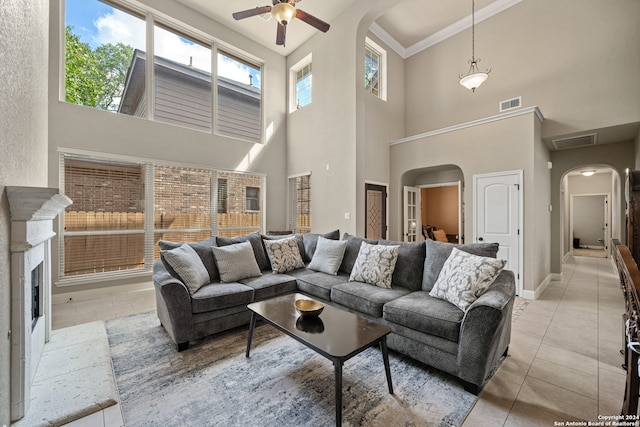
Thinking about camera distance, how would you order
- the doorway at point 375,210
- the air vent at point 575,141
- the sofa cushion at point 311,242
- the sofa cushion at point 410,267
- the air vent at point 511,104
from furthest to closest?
1. the doorway at point 375,210
2. the air vent at point 511,104
3. the air vent at point 575,141
4. the sofa cushion at point 311,242
5. the sofa cushion at point 410,267

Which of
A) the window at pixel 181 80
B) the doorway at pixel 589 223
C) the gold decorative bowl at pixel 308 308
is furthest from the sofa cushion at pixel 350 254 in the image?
the doorway at pixel 589 223

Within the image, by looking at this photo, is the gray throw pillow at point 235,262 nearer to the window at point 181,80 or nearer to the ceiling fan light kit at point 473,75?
the window at point 181,80

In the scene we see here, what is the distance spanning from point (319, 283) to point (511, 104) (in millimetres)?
4991

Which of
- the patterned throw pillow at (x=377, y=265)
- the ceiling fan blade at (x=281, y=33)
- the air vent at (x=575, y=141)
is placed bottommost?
the patterned throw pillow at (x=377, y=265)

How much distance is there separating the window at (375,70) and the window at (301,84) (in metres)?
1.27

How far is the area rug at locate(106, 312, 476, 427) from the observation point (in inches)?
64.2

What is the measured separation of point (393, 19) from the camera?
544 cm

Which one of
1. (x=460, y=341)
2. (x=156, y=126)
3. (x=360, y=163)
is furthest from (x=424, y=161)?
(x=156, y=126)

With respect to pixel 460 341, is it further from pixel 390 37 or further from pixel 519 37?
pixel 390 37

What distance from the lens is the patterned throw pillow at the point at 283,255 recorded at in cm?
350

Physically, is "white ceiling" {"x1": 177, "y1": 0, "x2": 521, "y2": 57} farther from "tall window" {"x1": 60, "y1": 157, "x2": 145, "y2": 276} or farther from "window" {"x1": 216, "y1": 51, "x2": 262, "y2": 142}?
"tall window" {"x1": 60, "y1": 157, "x2": 145, "y2": 276}

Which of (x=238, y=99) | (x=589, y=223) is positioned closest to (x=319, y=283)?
(x=238, y=99)

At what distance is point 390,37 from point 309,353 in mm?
6577

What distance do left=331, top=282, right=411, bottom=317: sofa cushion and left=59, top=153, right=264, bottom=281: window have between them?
11.3 feet
